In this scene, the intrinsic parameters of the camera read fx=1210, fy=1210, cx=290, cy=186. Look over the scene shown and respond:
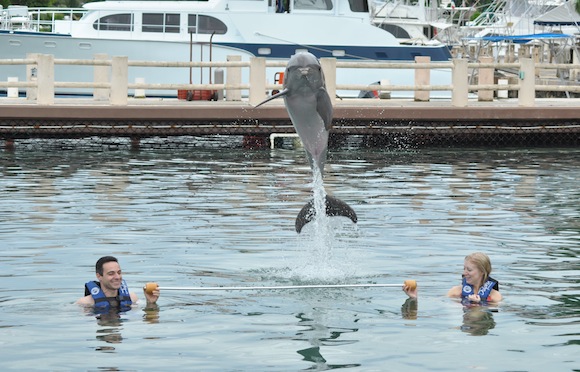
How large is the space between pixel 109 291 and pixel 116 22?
76.6 ft

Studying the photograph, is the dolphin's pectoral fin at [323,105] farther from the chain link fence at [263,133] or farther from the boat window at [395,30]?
the boat window at [395,30]

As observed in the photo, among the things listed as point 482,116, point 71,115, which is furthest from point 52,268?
point 482,116

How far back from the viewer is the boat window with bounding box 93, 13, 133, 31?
3247cm

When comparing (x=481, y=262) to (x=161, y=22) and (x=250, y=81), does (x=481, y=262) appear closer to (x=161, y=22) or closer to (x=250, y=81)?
(x=250, y=81)

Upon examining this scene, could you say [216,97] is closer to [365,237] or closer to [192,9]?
[192,9]

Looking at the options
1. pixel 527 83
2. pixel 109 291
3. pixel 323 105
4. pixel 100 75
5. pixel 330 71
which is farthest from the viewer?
pixel 100 75

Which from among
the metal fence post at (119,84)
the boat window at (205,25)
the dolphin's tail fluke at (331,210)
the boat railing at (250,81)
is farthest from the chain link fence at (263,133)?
the dolphin's tail fluke at (331,210)

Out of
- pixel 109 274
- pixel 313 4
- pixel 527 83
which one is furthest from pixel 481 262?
pixel 313 4

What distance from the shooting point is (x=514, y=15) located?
63.1m

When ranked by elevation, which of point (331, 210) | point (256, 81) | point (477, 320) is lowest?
point (477, 320)

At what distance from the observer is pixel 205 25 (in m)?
32.5

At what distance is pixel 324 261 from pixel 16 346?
4.36m

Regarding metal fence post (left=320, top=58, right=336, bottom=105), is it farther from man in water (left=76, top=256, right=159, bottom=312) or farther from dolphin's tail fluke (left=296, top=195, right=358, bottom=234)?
man in water (left=76, top=256, right=159, bottom=312)

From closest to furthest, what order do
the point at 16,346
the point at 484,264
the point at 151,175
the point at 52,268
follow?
the point at 16,346 → the point at 484,264 → the point at 52,268 → the point at 151,175
